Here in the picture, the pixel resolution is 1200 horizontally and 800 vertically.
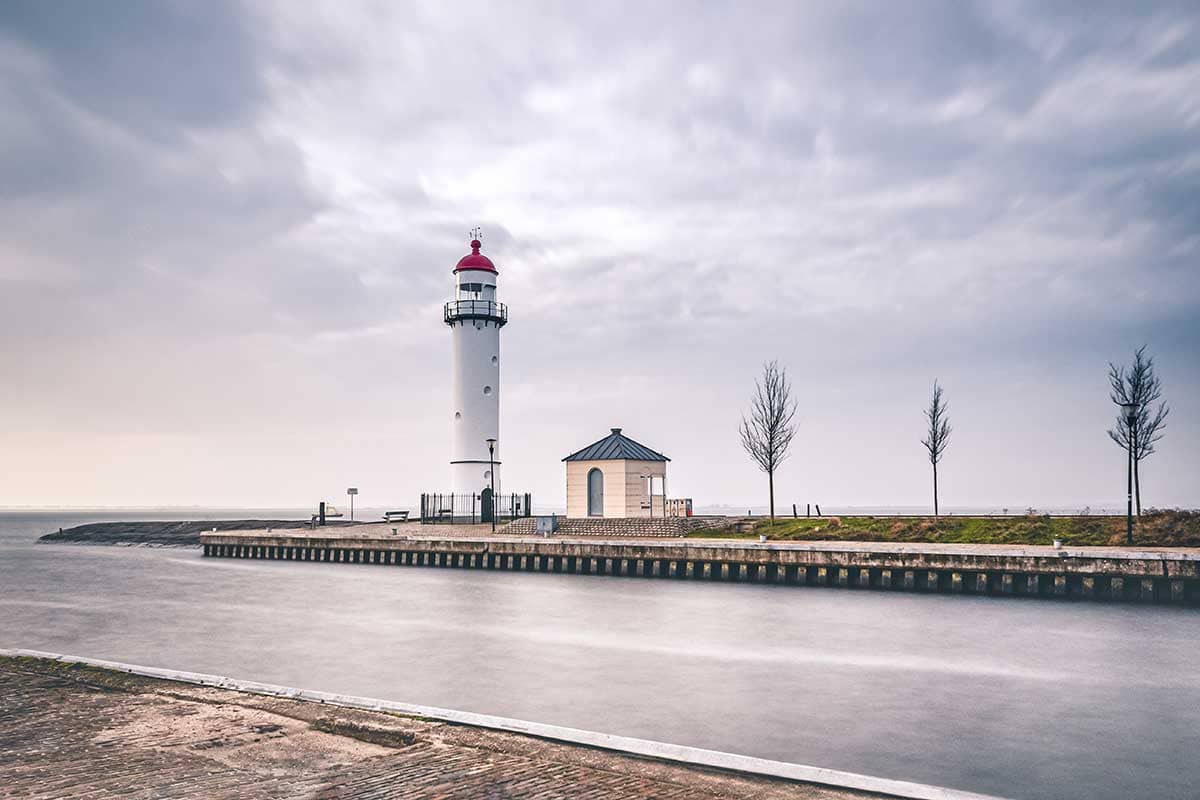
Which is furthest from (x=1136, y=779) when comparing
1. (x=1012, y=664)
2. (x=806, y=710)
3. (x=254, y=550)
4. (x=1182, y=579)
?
(x=254, y=550)

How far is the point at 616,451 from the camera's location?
4241 cm

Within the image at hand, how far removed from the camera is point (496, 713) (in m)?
14.3

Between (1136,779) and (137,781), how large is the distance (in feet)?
37.0

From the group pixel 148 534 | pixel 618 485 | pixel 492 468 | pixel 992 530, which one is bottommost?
pixel 148 534

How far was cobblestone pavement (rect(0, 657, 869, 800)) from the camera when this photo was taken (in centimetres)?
768

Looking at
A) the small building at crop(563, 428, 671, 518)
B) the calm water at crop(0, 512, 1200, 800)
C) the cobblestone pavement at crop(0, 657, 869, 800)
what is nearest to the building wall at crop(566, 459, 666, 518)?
the small building at crop(563, 428, 671, 518)

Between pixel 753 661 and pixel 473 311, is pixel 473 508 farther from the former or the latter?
pixel 753 661

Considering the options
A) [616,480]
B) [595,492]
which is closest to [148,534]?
[595,492]

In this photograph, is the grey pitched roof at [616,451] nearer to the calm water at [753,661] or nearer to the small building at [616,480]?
the small building at [616,480]

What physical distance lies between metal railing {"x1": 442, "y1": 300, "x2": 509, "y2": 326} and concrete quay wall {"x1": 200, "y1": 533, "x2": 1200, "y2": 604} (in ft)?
43.3

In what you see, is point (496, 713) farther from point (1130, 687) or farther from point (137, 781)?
point (1130, 687)

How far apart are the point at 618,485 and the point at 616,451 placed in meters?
1.63

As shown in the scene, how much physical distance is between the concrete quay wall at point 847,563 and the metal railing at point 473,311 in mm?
13193

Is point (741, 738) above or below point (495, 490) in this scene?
below
